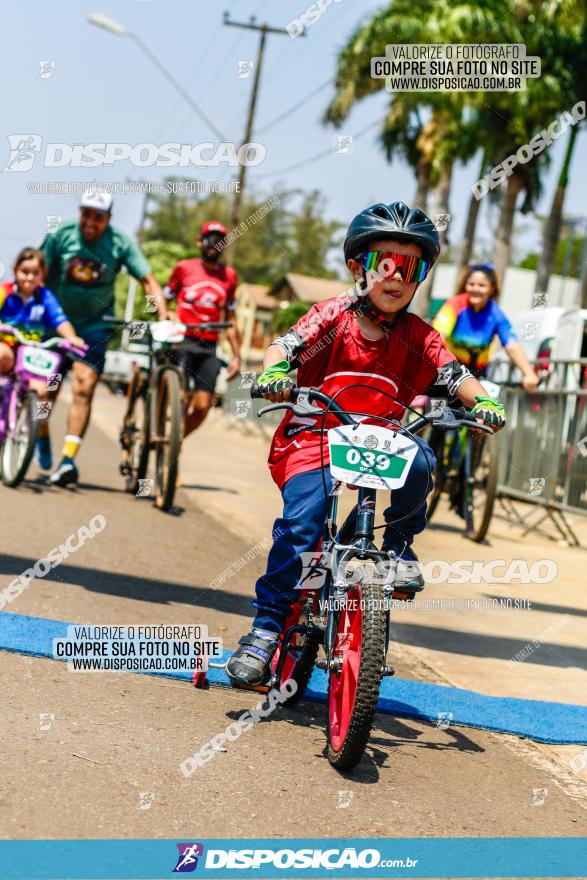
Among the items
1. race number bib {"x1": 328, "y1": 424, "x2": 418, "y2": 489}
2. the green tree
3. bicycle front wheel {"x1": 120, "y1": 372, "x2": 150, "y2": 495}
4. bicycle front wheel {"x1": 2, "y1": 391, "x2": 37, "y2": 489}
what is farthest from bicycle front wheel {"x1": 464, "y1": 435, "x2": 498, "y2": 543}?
the green tree

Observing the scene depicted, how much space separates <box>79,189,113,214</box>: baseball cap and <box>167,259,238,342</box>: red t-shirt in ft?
3.55

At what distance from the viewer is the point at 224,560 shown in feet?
26.2

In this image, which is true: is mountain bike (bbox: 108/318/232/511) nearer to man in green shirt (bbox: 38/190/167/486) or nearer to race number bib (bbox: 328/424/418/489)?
man in green shirt (bbox: 38/190/167/486)

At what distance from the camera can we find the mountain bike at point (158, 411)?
369 inches

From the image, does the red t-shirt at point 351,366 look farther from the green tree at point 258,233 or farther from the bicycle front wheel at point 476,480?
the green tree at point 258,233

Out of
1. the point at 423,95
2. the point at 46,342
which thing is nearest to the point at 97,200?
the point at 46,342

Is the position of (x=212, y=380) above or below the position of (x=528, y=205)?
below

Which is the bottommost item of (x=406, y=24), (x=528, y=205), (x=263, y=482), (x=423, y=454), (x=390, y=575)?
(x=263, y=482)

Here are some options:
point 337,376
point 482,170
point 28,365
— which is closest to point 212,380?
point 28,365

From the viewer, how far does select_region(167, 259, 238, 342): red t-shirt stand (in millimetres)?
10805

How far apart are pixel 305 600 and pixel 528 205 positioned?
27250mm

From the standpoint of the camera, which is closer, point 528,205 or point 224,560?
point 224,560

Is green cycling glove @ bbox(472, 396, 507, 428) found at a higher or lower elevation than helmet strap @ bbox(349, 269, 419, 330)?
→ lower

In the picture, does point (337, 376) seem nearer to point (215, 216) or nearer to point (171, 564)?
point (171, 564)
